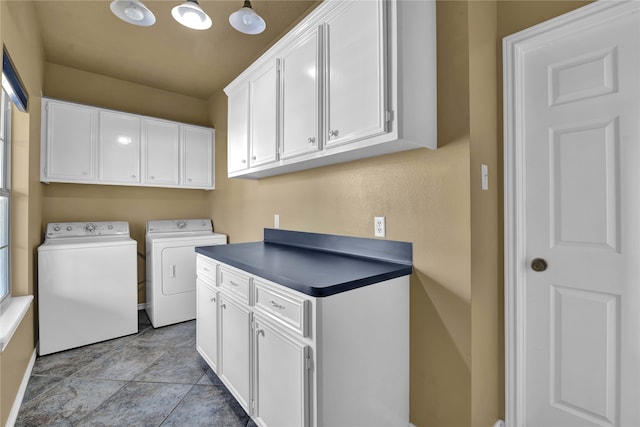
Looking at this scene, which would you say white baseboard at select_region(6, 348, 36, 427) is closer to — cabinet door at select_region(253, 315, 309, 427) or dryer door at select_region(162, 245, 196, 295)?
dryer door at select_region(162, 245, 196, 295)

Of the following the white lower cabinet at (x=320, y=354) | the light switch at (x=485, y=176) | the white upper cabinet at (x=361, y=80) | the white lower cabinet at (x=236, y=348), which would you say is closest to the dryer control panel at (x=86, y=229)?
the white lower cabinet at (x=236, y=348)

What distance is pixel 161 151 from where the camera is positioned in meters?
3.44

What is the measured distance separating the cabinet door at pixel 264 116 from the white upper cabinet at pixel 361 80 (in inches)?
6.6

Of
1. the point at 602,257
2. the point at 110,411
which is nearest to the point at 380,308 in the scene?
the point at 602,257

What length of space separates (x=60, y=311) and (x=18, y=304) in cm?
80

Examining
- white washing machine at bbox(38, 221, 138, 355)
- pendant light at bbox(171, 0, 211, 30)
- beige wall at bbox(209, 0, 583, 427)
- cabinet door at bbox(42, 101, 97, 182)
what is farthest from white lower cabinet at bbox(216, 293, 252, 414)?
cabinet door at bbox(42, 101, 97, 182)

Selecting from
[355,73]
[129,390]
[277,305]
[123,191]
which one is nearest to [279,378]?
[277,305]

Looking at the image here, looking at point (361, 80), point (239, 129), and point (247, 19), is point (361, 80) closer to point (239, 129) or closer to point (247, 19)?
point (247, 19)

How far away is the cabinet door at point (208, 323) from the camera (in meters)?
2.02

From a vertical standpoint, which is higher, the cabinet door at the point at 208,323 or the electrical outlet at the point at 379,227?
the electrical outlet at the point at 379,227

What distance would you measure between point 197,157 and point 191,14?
2085mm

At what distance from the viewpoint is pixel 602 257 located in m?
1.33

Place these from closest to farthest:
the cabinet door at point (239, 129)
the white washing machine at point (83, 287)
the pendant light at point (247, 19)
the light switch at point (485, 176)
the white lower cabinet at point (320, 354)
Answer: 1. the white lower cabinet at point (320, 354)
2. the light switch at point (485, 176)
3. the pendant light at point (247, 19)
4. the cabinet door at point (239, 129)
5. the white washing machine at point (83, 287)

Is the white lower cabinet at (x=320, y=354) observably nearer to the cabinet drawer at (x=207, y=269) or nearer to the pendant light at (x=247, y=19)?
the cabinet drawer at (x=207, y=269)
